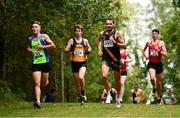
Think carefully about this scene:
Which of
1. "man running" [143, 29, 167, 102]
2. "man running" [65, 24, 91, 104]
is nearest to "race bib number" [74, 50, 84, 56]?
"man running" [65, 24, 91, 104]

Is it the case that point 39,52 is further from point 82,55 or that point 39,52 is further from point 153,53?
point 153,53

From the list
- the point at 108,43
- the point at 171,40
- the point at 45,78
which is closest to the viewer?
the point at 108,43

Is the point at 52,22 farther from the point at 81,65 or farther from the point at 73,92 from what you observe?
the point at 73,92

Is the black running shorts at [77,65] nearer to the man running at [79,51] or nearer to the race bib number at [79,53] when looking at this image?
the man running at [79,51]

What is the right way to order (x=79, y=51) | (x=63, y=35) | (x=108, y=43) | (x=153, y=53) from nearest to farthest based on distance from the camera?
(x=108, y=43) → (x=79, y=51) → (x=153, y=53) → (x=63, y=35)

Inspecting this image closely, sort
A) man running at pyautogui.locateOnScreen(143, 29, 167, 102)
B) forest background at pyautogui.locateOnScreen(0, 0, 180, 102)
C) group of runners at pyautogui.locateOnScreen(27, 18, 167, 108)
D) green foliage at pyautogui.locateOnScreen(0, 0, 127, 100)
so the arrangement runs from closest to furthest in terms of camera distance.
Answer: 1. group of runners at pyautogui.locateOnScreen(27, 18, 167, 108)
2. man running at pyautogui.locateOnScreen(143, 29, 167, 102)
3. green foliage at pyautogui.locateOnScreen(0, 0, 127, 100)
4. forest background at pyautogui.locateOnScreen(0, 0, 180, 102)

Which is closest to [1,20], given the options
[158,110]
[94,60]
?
[158,110]

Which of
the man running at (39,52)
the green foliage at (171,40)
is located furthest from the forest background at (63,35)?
the man running at (39,52)

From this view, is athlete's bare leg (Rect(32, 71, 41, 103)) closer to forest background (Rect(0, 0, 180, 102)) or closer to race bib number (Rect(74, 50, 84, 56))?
race bib number (Rect(74, 50, 84, 56))

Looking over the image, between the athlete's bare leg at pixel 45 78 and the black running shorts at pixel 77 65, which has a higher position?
the black running shorts at pixel 77 65

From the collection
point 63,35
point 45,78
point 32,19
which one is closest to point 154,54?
point 45,78

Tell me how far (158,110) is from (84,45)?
3223 millimetres

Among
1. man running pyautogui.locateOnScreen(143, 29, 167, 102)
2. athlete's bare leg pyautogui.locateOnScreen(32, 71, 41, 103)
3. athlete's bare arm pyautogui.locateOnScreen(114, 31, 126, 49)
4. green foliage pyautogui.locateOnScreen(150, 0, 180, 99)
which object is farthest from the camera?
green foliage pyautogui.locateOnScreen(150, 0, 180, 99)

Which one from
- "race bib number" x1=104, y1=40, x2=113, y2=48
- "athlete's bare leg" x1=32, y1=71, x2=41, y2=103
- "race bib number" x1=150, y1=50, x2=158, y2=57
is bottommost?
"athlete's bare leg" x1=32, y1=71, x2=41, y2=103
